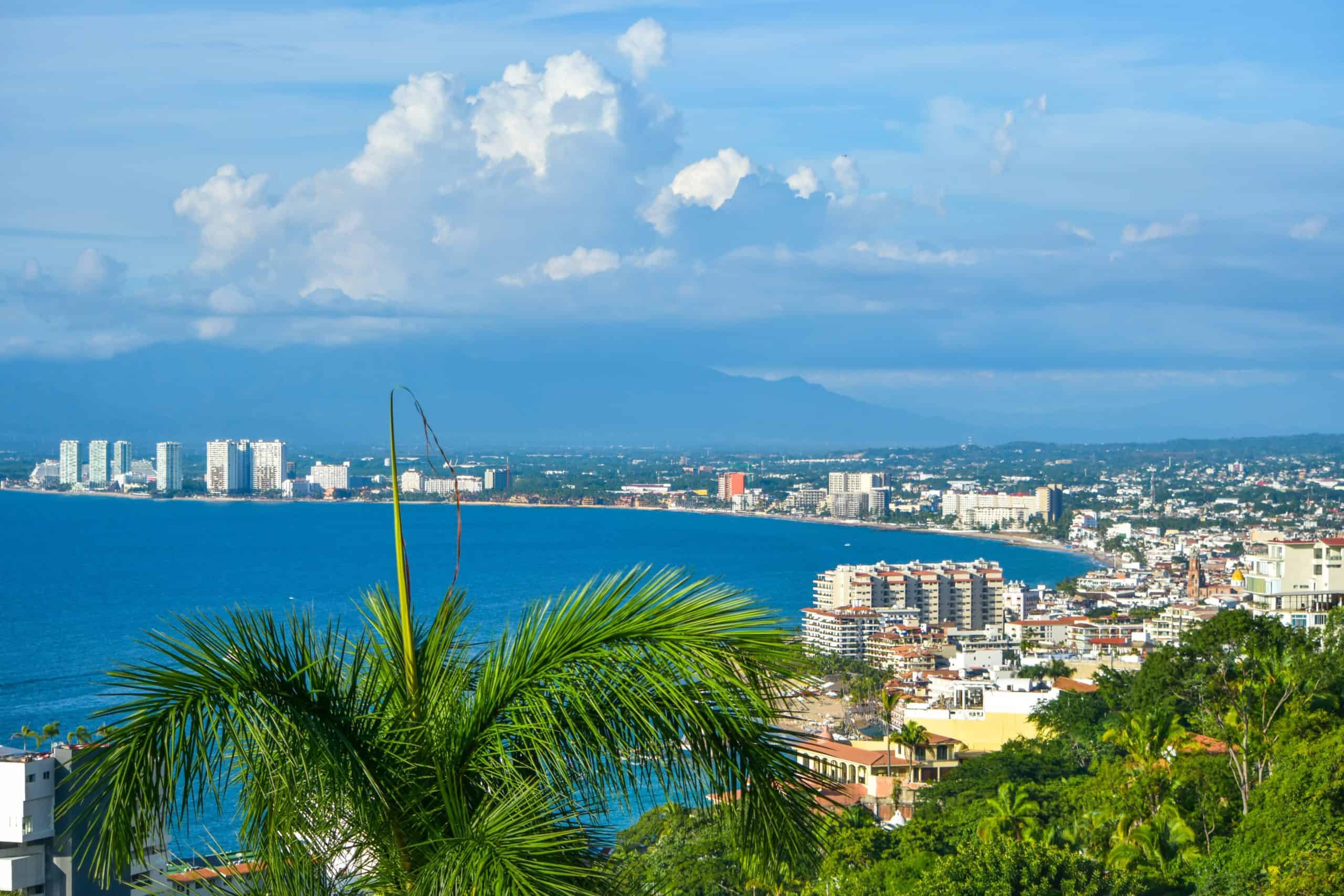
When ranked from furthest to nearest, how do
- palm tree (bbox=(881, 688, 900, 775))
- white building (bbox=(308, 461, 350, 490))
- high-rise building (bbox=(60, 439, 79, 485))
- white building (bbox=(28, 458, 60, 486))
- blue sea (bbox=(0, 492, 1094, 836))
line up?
high-rise building (bbox=(60, 439, 79, 485)) < white building (bbox=(28, 458, 60, 486)) < white building (bbox=(308, 461, 350, 490)) < blue sea (bbox=(0, 492, 1094, 836)) < palm tree (bbox=(881, 688, 900, 775))

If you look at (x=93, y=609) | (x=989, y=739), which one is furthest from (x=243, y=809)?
(x=93, y=609)

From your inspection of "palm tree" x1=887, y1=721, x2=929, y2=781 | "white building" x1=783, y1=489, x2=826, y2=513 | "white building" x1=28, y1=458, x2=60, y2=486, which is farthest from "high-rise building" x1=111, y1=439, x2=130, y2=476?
"palm tree" x1=887, y1=721, x2=929, y2=781

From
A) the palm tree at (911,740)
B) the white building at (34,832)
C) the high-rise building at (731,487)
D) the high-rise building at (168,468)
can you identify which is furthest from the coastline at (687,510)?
the white building at (34,832)

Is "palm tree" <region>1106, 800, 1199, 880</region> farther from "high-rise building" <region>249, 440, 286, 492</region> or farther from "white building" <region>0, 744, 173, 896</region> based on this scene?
"high-rise building" <region>249, 440, 286, 492</region>

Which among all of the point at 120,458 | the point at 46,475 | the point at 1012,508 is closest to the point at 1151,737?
the point at 1012,508

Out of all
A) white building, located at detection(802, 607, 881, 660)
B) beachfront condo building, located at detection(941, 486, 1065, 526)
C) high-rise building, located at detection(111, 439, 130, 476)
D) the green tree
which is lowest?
white building, located at detection(802, 607, 881, 660)

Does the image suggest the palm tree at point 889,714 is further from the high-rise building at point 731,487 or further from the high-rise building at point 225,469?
the high-rise building at point 225,469

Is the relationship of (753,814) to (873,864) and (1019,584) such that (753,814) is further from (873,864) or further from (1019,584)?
(1019,584)
